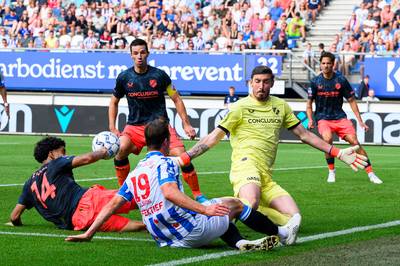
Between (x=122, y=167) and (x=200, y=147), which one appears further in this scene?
(x=122, y=167)

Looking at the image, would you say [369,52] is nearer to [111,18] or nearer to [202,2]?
[202,2]

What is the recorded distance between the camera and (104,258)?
9.07 meters

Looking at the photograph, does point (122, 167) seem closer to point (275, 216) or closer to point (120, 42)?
point (275, 216)

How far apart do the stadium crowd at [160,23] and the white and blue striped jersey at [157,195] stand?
24647 mm

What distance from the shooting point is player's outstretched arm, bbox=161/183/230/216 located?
867cm

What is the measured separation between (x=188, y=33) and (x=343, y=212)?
77.8ft

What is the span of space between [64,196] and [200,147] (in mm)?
1706

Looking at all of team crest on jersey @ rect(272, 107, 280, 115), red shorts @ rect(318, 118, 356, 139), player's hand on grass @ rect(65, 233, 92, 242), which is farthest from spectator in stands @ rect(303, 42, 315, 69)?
player's hand on grass @ rect(65, 233, 92, 242)

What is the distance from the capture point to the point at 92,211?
10.7m

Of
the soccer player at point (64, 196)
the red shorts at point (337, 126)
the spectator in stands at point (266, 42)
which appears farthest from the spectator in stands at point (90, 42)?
the soccer player at point (64, 196)

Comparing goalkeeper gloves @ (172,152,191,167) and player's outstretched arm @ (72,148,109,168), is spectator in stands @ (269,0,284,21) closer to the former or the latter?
player's outstretched arm @ (72,148,109,168)

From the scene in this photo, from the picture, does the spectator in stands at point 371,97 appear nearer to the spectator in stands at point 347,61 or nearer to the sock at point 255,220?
the spectator in stands at point 347,61

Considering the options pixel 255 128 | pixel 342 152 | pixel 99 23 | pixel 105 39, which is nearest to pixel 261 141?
pixel 255 128

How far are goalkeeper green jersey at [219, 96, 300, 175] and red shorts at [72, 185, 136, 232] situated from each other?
1.43 metres
